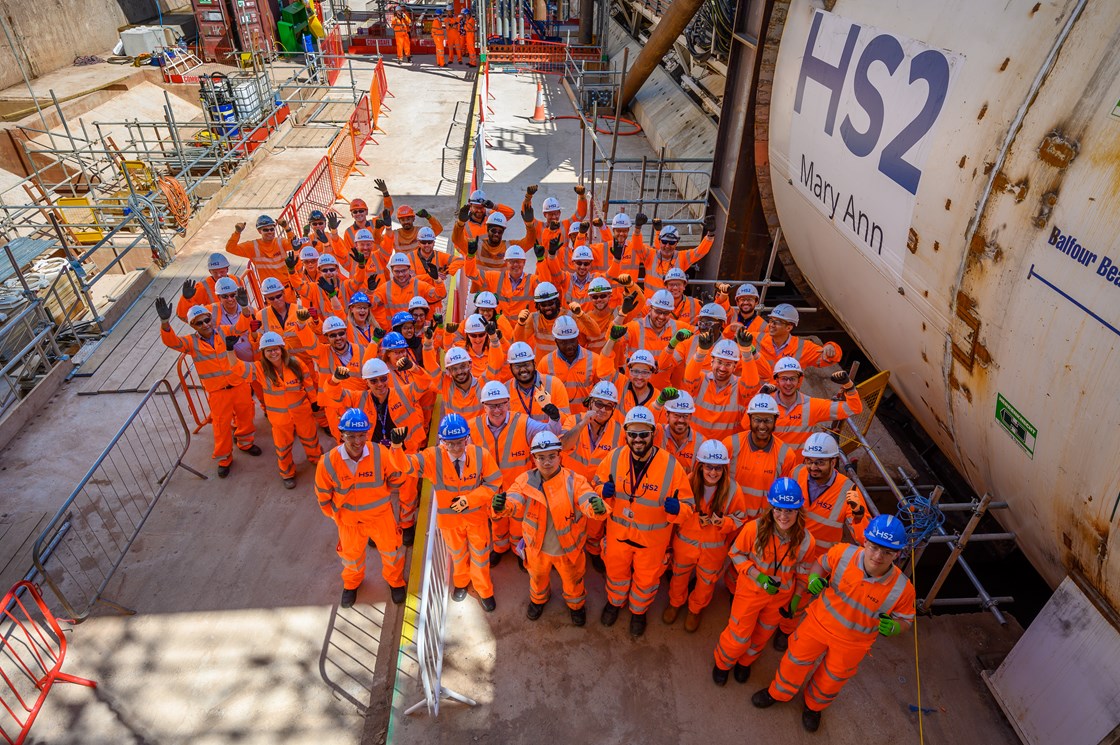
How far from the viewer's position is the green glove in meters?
3.90

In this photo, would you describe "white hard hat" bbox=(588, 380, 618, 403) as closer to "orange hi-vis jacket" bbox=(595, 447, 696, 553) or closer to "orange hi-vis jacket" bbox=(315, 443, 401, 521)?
"orange hi-vis jacket" bbox=(595, 447, 696, 553)

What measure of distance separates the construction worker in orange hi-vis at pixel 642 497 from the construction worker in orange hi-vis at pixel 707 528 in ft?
0.38

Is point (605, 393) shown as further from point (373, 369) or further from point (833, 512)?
point (373, 369)

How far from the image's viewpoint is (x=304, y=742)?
15.7 feet

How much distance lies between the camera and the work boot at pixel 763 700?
470 centimetres

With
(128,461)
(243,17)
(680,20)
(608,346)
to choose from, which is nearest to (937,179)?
(608,346)

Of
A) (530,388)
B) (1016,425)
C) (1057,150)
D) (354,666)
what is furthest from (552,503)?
(1057,150)

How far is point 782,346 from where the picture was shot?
6.20 m

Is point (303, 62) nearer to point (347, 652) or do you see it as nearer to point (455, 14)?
point (455, 14)

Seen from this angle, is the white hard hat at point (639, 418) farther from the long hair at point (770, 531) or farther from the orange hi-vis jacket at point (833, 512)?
the orange hi-vis jacket at point (833, 512)

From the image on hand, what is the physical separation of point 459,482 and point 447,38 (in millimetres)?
26743

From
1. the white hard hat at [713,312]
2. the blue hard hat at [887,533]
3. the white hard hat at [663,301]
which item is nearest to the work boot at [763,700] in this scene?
the blue hard hat at [887,533]

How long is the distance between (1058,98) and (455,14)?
30.8 meters

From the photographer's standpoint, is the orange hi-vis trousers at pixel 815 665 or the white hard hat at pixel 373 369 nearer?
the orange hi-vis trousers at pixel 815 665
